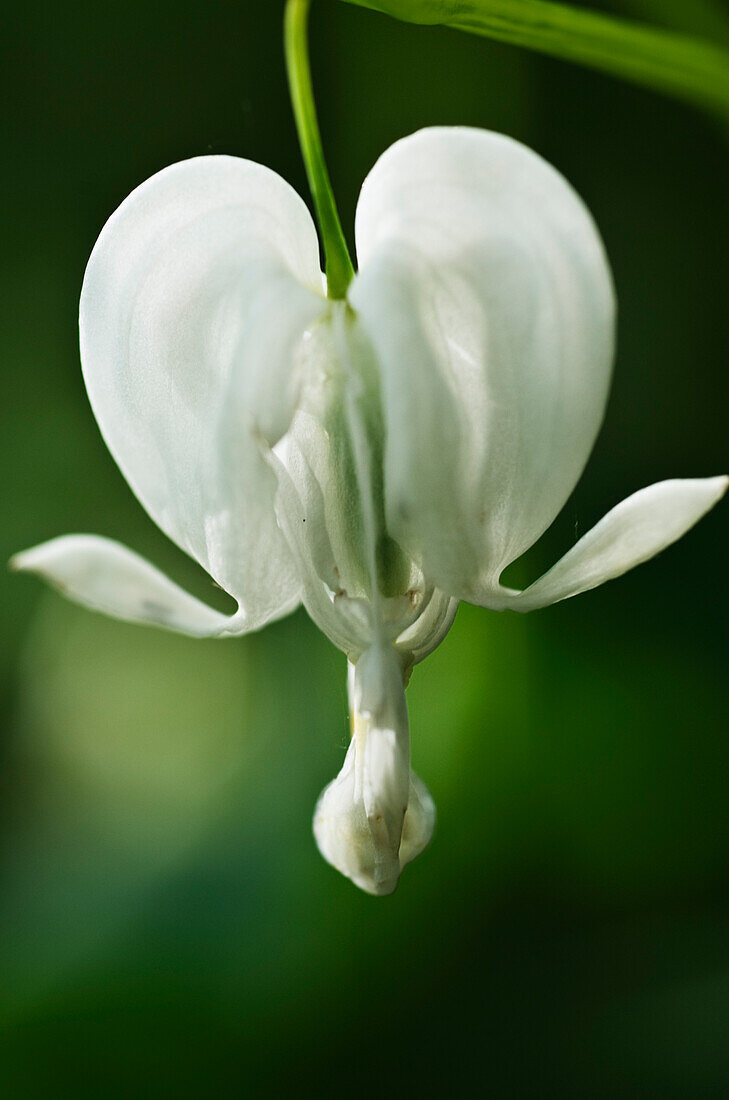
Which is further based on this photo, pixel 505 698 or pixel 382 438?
pixel 505 698

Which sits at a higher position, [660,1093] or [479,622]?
[479,622]

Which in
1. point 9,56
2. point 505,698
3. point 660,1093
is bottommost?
point 660,1093

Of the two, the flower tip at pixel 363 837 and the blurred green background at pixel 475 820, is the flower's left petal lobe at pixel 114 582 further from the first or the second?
the blurred green background at pixel 475 820

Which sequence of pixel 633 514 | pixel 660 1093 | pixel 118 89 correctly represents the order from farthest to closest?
pixel 118 89
pixel 660 1093
pixel 633 514

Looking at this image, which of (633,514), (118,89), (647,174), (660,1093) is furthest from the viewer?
(118,89)

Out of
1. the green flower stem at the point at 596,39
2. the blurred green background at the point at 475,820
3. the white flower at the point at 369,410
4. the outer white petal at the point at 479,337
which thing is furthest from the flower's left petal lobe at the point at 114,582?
the blurred green background at the point at 475,820

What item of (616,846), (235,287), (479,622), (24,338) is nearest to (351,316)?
(235,287)

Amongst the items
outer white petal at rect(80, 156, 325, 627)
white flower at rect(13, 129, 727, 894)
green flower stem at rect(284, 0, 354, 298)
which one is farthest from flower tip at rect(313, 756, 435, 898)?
green flower stem at rect(284, 0, 354, 298)

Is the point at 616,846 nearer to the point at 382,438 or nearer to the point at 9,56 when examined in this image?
the point at 382,438
